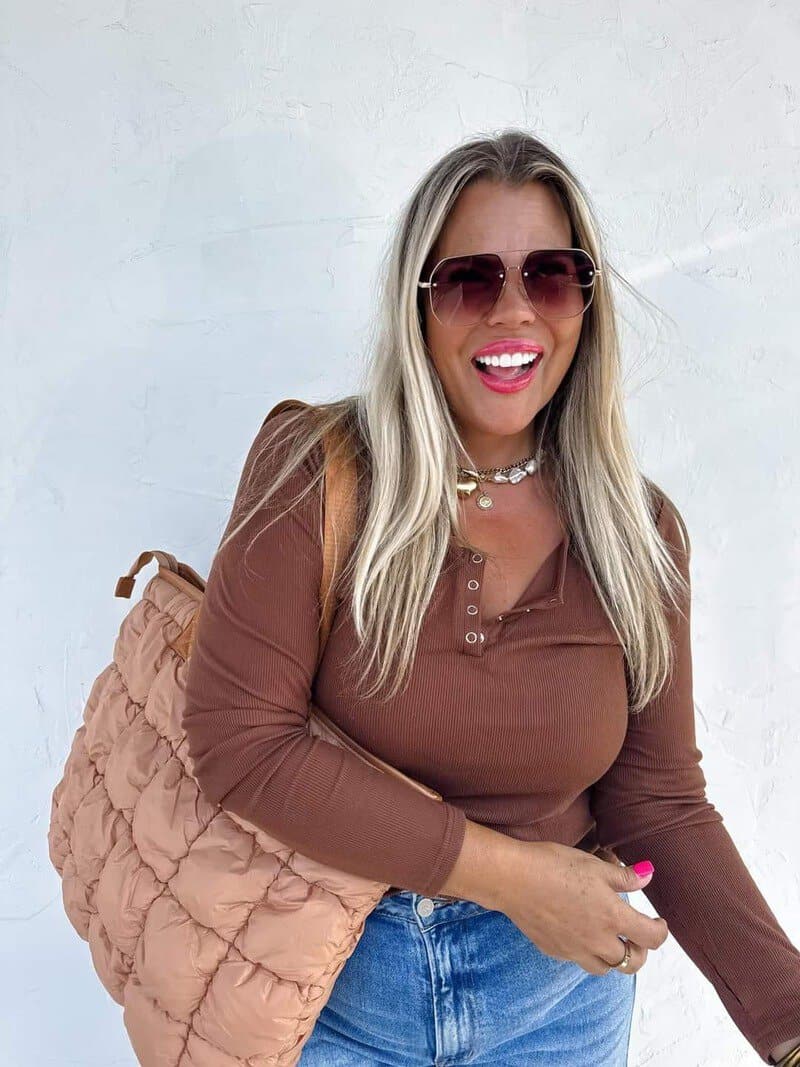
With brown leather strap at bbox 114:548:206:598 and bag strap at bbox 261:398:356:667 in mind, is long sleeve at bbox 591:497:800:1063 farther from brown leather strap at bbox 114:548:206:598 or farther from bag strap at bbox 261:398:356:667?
brown leather strap at bbox 114:548:206:598

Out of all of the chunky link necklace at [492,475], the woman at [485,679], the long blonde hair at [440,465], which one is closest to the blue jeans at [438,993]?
the woman at [485,679]

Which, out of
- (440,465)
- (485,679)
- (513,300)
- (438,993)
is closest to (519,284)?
(513,300)

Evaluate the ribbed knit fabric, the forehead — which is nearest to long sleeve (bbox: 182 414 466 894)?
the ribbed knit fabric

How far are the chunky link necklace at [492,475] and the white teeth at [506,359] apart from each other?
157 mm

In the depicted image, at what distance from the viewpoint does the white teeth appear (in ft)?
4.27

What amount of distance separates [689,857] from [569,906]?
0.25 m

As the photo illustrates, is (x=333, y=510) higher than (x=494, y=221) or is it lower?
lower

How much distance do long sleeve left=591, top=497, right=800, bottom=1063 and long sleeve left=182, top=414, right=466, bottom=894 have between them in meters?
0.35

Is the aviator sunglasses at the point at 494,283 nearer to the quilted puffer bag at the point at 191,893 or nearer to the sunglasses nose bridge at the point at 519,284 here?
the sunglasses nose bridge at the point at 519,284

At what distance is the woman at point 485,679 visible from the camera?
1.14 m

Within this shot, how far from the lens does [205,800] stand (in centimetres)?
121

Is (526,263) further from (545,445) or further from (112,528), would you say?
(112,528)

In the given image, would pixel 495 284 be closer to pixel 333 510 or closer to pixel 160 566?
pixel 333 510

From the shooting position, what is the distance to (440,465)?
4.28ft
